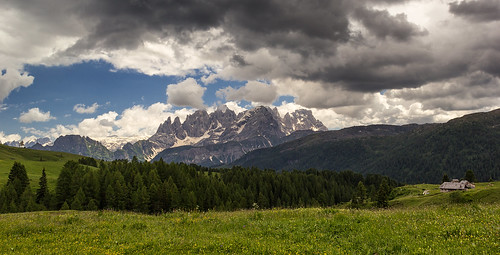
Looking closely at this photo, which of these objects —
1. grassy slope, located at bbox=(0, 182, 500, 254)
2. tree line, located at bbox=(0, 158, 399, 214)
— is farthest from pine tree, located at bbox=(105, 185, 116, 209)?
grassy slope, located at bbox=(0, 182, 500, 254)

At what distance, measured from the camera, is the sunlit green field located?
12258 mm

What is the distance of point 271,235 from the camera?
15.5 meters

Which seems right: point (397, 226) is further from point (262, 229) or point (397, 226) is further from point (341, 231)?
point (262, 229)

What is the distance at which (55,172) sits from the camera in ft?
548

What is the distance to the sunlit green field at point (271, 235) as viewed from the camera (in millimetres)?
12258

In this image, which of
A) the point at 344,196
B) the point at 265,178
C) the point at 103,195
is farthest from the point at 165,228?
the point at 344,196

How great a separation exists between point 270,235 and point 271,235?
2.4 inches

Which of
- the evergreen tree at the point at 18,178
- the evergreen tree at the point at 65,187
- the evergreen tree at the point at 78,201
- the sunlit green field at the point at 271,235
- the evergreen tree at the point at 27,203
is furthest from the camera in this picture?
the evergreen tree at the point at 18,178

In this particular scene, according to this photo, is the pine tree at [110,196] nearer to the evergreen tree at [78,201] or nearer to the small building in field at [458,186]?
the evergreen tree at [78,201]

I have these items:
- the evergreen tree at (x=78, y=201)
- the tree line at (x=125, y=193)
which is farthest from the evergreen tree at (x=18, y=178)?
the evergreen tree at (x=78, y=201)

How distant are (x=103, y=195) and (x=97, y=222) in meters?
90.0

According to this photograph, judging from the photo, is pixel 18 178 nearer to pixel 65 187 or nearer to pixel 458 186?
pixel 65 187

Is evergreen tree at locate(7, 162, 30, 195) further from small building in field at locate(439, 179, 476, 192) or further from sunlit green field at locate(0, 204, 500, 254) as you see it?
small building in field at locate(439, 179, 476, 192)

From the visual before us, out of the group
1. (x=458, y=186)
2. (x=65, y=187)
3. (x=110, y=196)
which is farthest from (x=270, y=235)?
(x=458, y=186)
